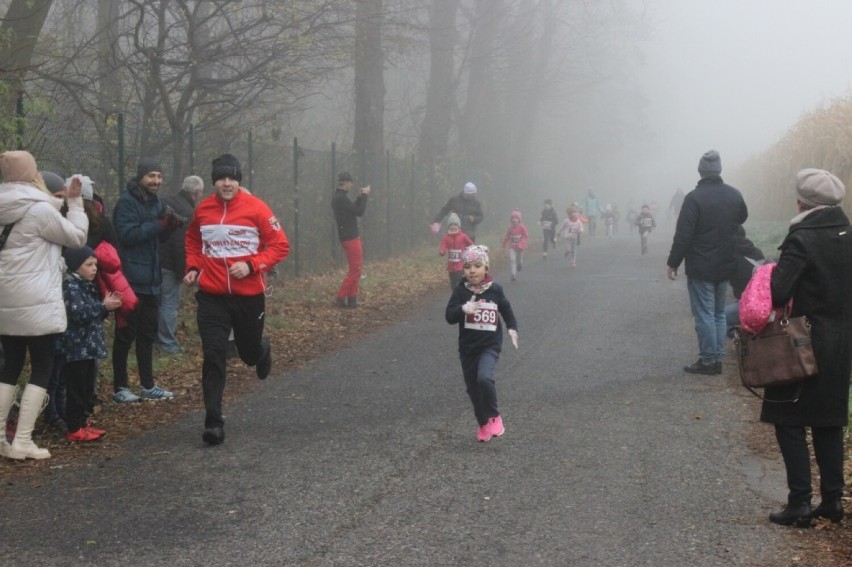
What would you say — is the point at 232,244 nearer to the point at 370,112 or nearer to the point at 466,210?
the point at 466,210

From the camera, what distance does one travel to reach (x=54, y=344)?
283 inches

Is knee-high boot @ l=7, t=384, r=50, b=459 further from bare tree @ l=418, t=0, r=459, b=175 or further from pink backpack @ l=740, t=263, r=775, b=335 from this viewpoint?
bare tree @ l=418, t=0, r=459, b=175

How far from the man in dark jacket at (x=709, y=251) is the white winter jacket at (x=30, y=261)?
5.77 meters

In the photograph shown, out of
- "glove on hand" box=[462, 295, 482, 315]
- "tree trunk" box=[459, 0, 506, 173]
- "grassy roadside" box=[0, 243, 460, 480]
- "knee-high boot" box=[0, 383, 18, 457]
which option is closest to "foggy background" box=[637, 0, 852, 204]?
"tree trunk" box=[459, 0, 506, 173]

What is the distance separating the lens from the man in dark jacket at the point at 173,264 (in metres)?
10.5

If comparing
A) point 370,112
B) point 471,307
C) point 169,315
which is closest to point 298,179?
point 370,112

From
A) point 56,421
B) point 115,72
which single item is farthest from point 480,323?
point 115,72

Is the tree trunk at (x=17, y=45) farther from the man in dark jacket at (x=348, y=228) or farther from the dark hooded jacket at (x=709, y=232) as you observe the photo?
the dark hooded jacket at (x=709, y=232)

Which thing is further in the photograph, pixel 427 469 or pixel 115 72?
pixel 115 72

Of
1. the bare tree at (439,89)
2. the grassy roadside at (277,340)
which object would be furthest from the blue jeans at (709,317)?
the bare tree at (439,89)

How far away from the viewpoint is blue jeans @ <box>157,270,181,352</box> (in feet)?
35.1

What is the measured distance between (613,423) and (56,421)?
4.10 meters

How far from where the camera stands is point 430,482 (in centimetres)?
633

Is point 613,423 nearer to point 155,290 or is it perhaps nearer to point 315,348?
point 155,290
